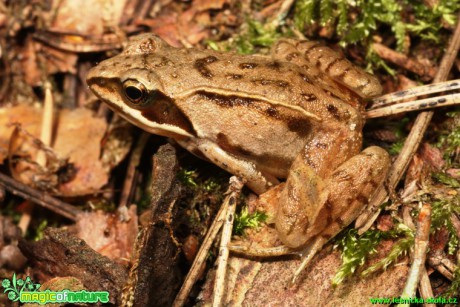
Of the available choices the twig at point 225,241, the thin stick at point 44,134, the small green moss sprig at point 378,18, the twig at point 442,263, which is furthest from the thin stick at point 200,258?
the small green moss sprig at point 378,18

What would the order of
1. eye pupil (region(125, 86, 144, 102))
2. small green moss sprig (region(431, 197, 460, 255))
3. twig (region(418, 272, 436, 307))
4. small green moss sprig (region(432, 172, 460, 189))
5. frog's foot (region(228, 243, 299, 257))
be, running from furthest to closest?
eye pupil (region(125, 86, 144, 102))
small green moss sprig (region(432, 172, 460, 189))
frog's foot (region(228, 243, 299, 257))
small green moss sprig (region(431, 197, 460, 255))
twig (region(418, 272, 436, 307))

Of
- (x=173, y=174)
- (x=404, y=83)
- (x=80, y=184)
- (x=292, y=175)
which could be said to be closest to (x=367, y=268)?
(x=292, y=175)

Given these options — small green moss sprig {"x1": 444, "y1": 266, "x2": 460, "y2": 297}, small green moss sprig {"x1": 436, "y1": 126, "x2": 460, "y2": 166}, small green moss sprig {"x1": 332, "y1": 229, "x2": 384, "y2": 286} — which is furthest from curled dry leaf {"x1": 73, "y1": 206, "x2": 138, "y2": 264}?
small green moss sprig {"x1": 436, "y1": 126, "x2": 460, "y2": 166}

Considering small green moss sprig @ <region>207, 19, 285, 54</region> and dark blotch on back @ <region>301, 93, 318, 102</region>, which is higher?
small green moss sprig @ <region>207, 19, 285, 54</region>

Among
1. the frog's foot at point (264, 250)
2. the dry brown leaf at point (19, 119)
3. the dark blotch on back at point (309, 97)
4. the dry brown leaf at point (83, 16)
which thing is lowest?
the frog's foot at point (264, 250)

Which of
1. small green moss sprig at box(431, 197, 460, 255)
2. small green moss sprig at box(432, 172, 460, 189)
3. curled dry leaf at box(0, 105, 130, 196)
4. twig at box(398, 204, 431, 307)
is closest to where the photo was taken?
twig at box(398, 204, 431, 307)

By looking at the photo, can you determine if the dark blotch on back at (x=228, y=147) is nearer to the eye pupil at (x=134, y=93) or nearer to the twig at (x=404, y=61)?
the eye pupil at (x=134, y=93)

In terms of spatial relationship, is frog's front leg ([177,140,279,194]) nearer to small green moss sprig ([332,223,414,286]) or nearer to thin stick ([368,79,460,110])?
small green moss sprig ([332,223,414,286])

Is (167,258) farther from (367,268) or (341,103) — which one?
(341,103)
